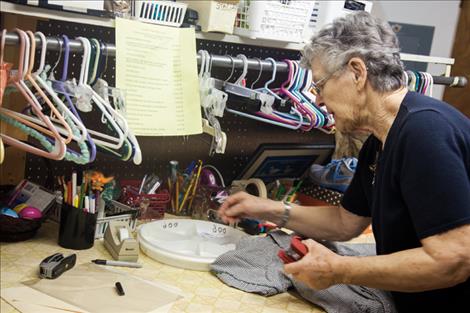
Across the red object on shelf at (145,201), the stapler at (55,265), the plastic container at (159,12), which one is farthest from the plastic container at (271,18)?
the stapler at (55,265)

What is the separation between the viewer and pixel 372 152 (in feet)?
5.50

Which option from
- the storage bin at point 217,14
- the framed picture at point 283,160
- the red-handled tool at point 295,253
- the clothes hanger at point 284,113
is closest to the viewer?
the red-handled tool at point 295,253

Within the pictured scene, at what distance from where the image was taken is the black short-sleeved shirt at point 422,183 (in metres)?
1.21

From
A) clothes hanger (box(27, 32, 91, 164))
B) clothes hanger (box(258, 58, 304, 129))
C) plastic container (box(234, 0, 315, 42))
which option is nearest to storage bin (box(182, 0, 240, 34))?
plastic container (box(234, 0, 315, 42))

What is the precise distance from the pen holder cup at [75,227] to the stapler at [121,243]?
0.05 metres

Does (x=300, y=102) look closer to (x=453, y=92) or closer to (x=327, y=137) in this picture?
(x=327, y=137)

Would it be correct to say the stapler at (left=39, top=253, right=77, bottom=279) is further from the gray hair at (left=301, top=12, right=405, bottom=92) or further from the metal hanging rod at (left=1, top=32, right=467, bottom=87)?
the gray hair at (left=301, top=12, right=405, bottom=92)

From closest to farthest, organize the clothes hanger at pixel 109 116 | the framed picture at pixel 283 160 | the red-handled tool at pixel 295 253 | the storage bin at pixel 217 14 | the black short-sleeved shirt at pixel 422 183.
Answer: the black short-sleeved shirt at pixel 422 183
the red-handled tool at pixel 295 253
the clothes hanger at pixel 109 116
the storage bin at pixel 217 14
the framed picture at pixel 283 160

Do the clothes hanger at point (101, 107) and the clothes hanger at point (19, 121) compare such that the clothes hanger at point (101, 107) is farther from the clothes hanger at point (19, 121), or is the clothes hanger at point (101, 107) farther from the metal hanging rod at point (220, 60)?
the clothes hanger at point (19, 121)

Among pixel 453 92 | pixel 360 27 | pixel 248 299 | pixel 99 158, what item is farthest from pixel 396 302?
pixel 453 92

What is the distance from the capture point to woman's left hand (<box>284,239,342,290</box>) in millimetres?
1300

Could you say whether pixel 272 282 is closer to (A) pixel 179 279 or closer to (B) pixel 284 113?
(A) pixel 179 279

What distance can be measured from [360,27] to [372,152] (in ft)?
1.26

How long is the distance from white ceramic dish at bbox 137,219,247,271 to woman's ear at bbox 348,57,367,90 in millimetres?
605
